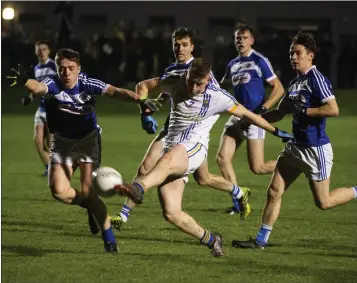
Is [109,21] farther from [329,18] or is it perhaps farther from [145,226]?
[145,226]

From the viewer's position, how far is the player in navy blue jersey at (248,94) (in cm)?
1234

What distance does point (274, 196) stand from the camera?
31.8 ft

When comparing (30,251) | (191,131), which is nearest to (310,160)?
(191,131)

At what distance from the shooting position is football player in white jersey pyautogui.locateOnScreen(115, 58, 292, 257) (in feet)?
29.2

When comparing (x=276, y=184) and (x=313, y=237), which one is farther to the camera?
(x=313, y=237)

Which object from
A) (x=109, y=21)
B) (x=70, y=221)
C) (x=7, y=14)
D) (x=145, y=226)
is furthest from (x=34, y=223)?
(x=109, y=21)

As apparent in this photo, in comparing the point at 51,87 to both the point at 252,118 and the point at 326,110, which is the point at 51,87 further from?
the point at 326,110

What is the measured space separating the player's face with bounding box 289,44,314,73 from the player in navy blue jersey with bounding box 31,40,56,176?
245 inches

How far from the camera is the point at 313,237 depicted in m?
10.5

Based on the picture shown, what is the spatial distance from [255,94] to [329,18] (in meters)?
31.9

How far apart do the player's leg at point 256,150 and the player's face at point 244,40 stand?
0.92 metres

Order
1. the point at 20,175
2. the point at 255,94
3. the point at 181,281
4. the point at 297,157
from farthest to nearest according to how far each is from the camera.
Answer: the point at 20,175 → the point at 255,94 → the point at 297,157 → the point at 181,281

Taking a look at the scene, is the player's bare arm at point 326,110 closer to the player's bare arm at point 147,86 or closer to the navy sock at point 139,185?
the player's bare arm at point 147,86

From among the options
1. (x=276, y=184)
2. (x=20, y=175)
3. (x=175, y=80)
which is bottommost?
(x=20, y=175)
